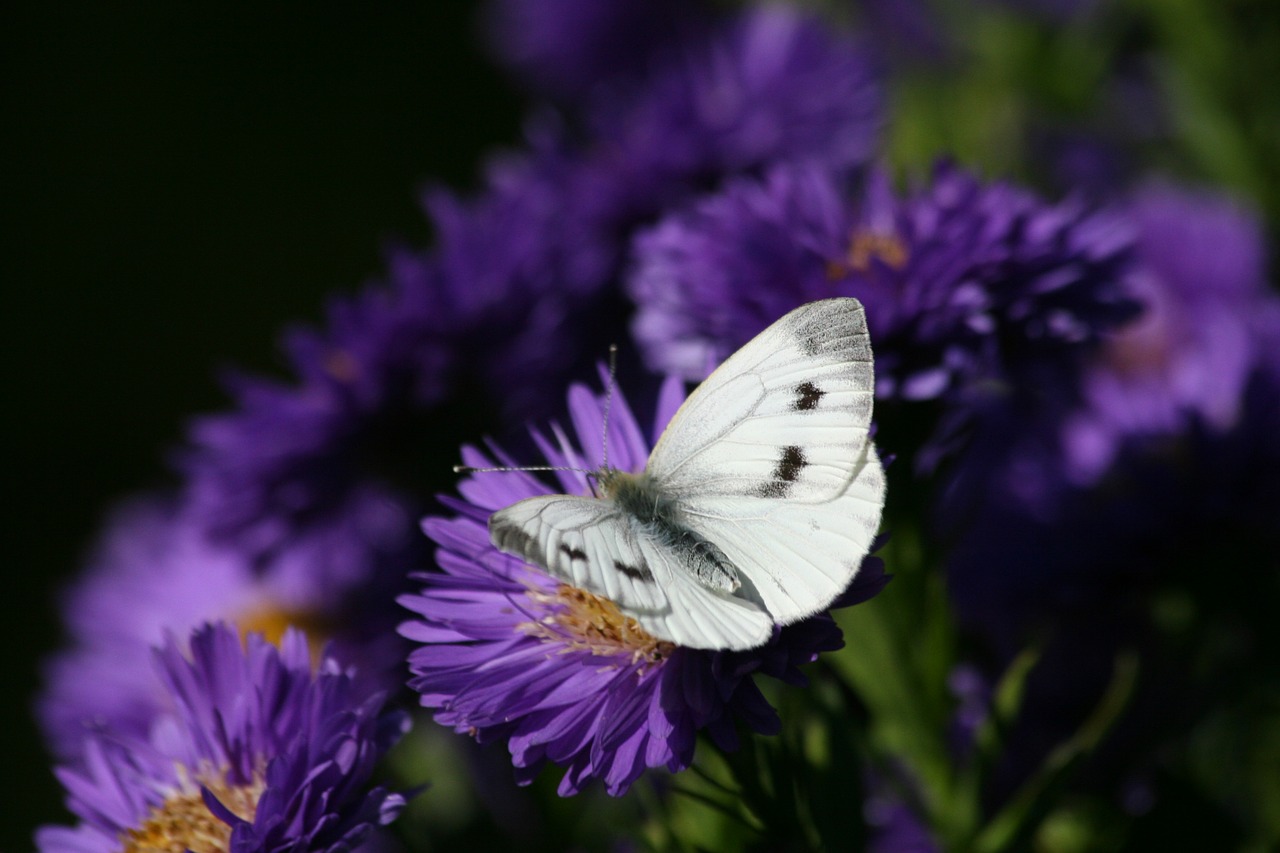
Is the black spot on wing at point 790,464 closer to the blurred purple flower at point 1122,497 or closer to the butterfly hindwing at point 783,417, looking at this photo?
the butterfly hindwing at point 783,417

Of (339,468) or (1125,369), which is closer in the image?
(339,468)

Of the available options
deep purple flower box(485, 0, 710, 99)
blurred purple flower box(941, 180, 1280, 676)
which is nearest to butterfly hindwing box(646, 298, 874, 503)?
blurred purple flower box(941, 180, 1280, 676)

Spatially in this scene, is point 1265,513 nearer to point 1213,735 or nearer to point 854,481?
point 1213,735

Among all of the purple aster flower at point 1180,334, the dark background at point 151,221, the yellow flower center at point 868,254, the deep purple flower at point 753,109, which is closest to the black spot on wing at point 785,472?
the yellow flower center at point 868,254

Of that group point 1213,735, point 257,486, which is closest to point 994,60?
point 1213,735

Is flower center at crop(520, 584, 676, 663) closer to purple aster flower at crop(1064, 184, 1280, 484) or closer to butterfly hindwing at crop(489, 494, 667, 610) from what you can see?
butterfly hindwing at crop(489, 494, 667, 610)
